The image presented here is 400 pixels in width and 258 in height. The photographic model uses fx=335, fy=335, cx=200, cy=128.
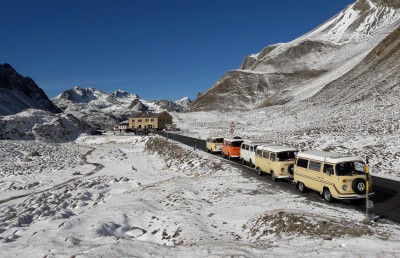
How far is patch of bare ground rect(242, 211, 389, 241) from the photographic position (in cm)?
1187

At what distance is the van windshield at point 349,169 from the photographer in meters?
16.9

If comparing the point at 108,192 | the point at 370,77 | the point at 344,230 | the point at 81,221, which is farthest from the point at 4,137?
the point at 370,77

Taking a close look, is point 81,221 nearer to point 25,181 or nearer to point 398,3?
point 25,181

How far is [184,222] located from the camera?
15.5 meters

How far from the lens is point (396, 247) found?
1024cm

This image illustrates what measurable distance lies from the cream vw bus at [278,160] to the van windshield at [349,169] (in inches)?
240

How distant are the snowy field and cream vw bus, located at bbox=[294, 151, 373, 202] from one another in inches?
34.9

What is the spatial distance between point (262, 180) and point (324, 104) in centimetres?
5869

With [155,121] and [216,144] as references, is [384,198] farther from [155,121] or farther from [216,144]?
[155,121]

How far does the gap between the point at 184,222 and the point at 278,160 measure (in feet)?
33.8

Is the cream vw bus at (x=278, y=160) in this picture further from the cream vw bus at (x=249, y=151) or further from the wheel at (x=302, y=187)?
the cream vw bus at (x=249, y=151)

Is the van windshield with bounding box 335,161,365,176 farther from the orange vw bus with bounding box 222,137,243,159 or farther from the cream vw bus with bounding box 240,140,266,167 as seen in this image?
the orange vw bus with bounding box 222,137,243,159

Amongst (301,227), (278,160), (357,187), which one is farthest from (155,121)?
(301,227)

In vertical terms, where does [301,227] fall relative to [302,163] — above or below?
below
